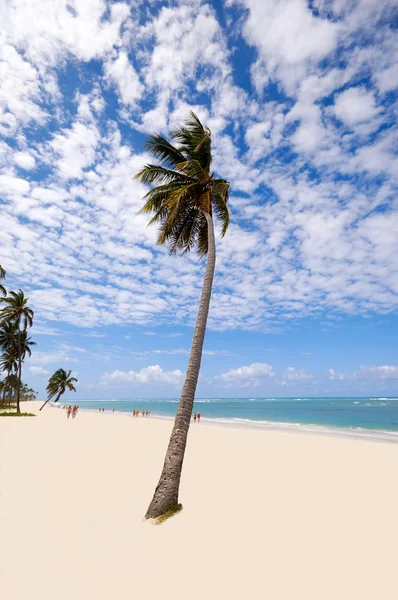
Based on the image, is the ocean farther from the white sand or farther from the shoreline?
the white sand

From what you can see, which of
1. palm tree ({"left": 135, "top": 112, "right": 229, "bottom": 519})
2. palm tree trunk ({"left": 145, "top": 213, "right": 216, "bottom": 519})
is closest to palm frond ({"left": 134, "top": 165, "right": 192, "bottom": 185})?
palm tree ({"left": 135, "top": 112, "right": 229, "bottom": 519})

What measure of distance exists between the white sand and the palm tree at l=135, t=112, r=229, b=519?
2.03m

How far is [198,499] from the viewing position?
7.77 m

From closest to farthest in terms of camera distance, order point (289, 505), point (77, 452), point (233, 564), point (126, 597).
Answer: point (126, 597) < point (233, 564) < point (289, 505) < point (77, 452)

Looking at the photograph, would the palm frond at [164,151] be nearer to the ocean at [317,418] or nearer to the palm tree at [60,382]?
the ocean at [317,418]

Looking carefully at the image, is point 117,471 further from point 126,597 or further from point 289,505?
point 126,597

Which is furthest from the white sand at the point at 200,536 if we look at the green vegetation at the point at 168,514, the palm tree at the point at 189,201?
the palm tree at the point at 189,201

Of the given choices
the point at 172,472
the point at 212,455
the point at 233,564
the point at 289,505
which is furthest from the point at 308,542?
the point at 212,455

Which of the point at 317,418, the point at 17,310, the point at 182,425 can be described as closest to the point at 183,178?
the point at 182,425

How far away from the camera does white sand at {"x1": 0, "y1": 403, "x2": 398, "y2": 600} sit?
13.8ft

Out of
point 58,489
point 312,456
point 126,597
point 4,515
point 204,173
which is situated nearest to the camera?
point 126,597

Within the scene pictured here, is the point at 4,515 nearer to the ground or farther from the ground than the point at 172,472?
nearer to the ground

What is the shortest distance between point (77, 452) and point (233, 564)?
1131 centimetres

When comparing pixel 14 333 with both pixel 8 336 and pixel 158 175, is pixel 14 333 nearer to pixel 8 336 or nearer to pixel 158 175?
pixel 8 336
